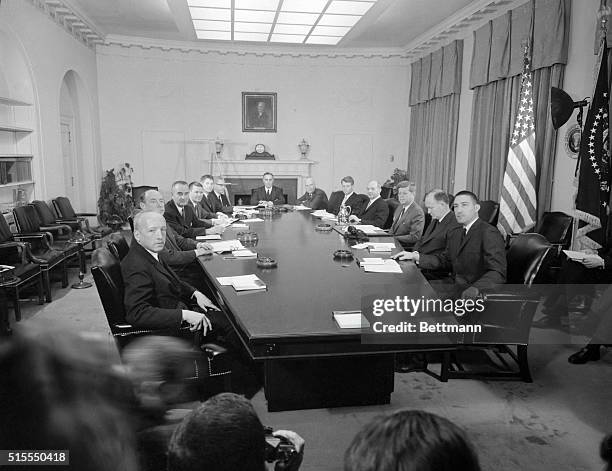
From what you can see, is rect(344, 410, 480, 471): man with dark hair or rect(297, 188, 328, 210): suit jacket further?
rect(297, 188, 328, 210): suit jacket

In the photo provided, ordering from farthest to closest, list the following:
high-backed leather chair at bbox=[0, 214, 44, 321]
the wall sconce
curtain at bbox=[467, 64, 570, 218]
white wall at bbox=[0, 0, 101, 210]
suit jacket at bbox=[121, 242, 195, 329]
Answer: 1. the wall sconce
2. white wall at bbox=[0, 0, 101, 210]
3. curtain at bbox=[467, 64, 570, 218]
4. high-backed leather chair at bbox=[0, 214, 44, 321]
5. suit jacket at bbox=[121, 242, 195, 329]

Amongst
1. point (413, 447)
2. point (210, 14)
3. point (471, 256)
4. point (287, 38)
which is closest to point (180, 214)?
point (471, 256)

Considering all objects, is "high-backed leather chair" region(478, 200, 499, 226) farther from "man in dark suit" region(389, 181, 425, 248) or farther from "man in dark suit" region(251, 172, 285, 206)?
"man in dark suit" region(251, 172, 285, 206)

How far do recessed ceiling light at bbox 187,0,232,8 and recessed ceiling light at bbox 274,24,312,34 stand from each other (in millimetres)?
1299

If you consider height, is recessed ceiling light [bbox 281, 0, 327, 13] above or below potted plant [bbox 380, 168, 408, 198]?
above

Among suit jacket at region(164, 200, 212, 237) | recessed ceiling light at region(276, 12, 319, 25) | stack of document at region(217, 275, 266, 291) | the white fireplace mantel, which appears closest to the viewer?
stack of document at region(217, 275, 266, 291)

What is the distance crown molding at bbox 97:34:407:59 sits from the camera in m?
9.62

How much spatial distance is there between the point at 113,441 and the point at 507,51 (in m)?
7.02

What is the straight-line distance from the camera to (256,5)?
23.0 feet

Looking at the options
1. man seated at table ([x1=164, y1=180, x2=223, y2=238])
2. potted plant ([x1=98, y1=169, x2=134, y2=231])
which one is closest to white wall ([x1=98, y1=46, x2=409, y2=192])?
potted plant ([x1=98, y1=169, x2=134, y2=231])

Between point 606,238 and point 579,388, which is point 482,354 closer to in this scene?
point 579,388

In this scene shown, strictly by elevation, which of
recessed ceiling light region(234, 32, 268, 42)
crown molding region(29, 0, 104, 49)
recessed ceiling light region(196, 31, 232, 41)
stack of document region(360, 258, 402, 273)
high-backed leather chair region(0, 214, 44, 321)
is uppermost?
recessed ceiling light region(196, 31, 232, 41)

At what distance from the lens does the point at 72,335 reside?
95 cm

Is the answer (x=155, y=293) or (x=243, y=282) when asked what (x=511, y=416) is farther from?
(x=155, y=293)
